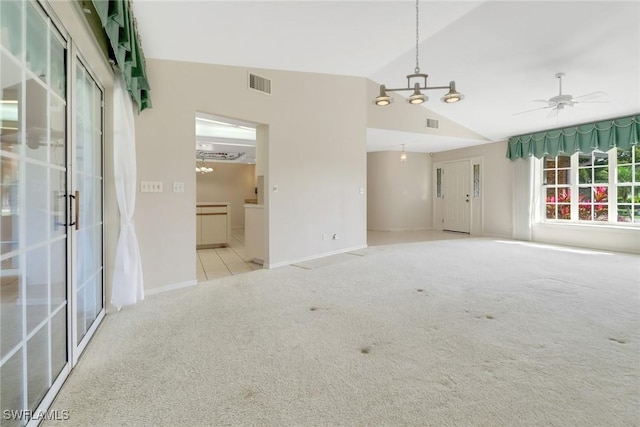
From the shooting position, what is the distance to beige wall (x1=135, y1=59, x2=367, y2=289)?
11.0 ft

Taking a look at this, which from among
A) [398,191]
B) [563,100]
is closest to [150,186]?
[563,100]

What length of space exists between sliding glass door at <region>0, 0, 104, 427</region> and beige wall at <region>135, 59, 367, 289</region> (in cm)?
115

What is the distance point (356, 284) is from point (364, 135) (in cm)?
314

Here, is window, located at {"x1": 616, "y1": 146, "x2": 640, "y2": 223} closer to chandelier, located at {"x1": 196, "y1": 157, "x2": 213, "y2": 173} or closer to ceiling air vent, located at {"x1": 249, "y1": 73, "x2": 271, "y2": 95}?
ceiling air vent, located at {"x1": 249, "y1": 73, "x2": 271, "y2": 95}

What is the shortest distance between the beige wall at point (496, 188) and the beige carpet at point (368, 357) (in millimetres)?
4077

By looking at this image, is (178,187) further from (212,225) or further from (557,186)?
(557,186)

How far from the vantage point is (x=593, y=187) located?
20.9 ft

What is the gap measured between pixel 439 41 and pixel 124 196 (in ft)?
14.5

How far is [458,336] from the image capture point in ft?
7.50

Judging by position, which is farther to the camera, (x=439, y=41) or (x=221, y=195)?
(x=221, y=195)

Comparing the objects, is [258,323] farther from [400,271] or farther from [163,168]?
[400,271]

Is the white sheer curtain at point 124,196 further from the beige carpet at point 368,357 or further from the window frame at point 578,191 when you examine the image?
the window frame at point 578,191

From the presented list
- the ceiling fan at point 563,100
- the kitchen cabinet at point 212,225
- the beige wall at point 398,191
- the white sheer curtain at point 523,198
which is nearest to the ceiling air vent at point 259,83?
the kitchen cabinet at point 212,225

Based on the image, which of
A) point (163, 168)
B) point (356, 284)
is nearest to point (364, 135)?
point (356, 284)
